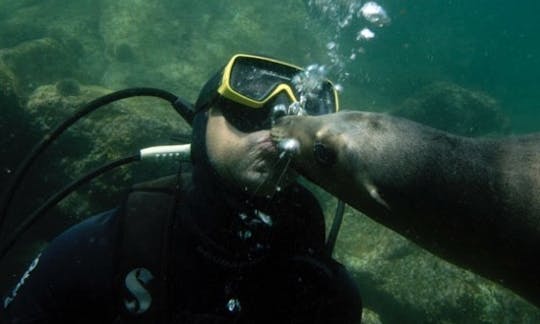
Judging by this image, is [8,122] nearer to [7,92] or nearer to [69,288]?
[7,92]

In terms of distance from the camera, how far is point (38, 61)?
14250mm

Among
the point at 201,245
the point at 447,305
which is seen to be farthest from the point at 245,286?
the point at 447,305

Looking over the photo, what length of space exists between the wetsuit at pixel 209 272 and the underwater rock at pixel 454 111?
659 inches

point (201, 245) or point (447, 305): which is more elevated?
point (201, 245)

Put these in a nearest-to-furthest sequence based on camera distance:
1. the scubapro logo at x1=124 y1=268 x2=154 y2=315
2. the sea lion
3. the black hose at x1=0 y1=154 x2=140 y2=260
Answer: the sea lion → the scubapro logo at x1=124 y1=268 x2=154 y2=315 → the black hose at x1=0 y1=154 x2=140 y2=260

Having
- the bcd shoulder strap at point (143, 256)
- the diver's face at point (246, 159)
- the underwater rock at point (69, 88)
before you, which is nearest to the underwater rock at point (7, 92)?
the underwater rock at point (69, 88)

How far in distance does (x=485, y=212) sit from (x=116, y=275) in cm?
204

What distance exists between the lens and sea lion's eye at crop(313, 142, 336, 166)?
2666mm

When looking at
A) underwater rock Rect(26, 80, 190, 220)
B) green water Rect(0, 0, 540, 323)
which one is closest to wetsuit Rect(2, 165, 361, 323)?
underwater rock Rect(26, 80, 190, 220)

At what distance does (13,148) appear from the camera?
628 cm

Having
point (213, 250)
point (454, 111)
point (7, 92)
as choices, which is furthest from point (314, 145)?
point (454, 111)

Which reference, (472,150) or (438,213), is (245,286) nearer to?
(438,213)

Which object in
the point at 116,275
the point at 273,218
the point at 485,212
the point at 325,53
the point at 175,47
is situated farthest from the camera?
the point at 325,53

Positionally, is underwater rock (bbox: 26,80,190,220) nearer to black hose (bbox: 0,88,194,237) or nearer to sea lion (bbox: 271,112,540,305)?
black hose (bbox: 0,88,194,237)
